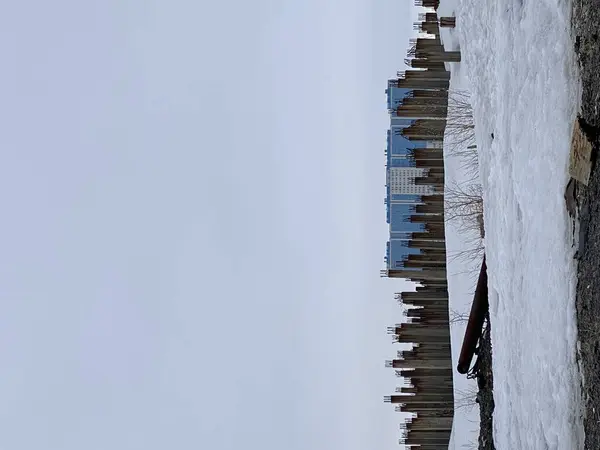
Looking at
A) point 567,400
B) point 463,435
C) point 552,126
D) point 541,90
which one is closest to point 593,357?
point 567,400

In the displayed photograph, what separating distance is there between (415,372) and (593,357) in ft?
36.7

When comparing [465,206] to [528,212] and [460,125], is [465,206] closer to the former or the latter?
[460,125]

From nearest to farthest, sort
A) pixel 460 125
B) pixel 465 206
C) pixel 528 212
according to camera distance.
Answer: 1. pixel 528 212
2. pixel 460 125
3. pixel 465 206

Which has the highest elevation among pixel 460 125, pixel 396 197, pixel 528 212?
pixel 460 125

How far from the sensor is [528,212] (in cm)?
807

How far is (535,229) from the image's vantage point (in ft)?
25.8

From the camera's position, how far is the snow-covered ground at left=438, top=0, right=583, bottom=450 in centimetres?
708

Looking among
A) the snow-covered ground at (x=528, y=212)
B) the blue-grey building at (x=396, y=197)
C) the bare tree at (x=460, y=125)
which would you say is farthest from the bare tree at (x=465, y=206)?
the blue-grey building at (x=396, y=197)

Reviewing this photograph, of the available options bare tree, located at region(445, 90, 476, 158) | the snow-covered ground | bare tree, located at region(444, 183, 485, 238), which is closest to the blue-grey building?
bare tree, located at region(444, 183, 485, 238)

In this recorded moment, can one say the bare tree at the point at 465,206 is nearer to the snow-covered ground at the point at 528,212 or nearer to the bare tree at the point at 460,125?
the bare tree at the point at 460,125

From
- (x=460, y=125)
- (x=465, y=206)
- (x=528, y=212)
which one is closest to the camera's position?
(x=528, y=212)

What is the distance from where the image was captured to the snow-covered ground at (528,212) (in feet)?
23.2

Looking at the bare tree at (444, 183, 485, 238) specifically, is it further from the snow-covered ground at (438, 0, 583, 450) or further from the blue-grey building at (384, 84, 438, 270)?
the blue-grey building at (384, 84, 438, 270)

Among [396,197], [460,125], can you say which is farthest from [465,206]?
[396,197]
